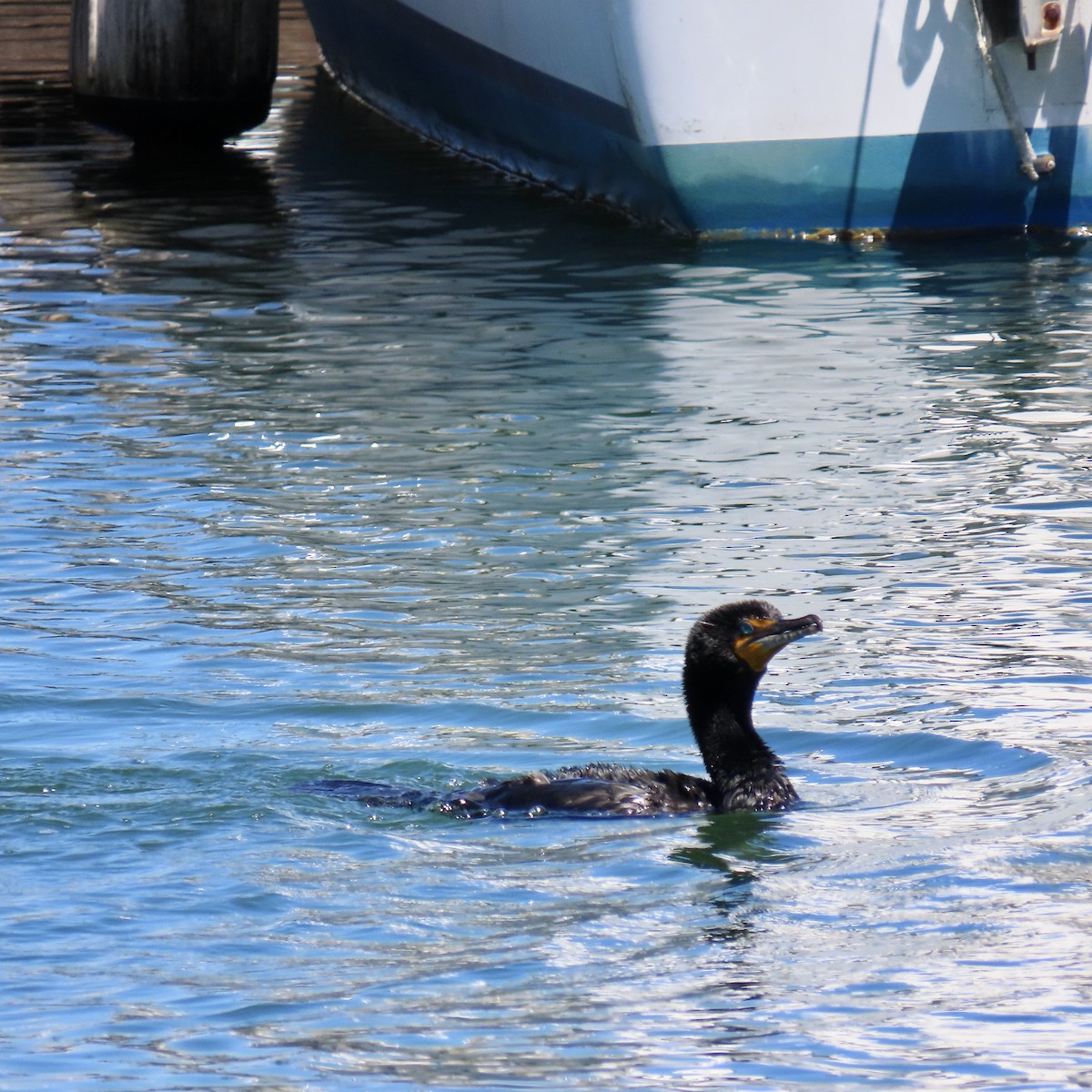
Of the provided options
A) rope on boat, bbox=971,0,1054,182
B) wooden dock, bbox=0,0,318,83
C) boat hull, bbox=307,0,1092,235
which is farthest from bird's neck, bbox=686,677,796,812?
wooden dock, bbox=0,0,318,83

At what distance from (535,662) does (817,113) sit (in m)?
9.11

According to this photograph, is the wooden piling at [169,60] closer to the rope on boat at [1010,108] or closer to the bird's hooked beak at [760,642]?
the rope on boat at [1010,108]

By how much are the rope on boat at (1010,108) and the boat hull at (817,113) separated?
4 centimetres

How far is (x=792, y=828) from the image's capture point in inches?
259

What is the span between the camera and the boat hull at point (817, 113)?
52.1 feet

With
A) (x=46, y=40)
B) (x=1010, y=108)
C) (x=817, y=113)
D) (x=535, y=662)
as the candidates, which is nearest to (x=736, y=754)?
(x=535, y=662)

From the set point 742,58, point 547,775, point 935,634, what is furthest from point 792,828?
point 742,58

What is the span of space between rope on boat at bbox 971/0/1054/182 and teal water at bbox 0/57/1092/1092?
714 millimetres

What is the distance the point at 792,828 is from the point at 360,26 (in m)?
18.5

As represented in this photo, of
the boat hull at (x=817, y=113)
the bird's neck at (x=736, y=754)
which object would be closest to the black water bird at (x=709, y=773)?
the bird's neck at (x=736, y=754)

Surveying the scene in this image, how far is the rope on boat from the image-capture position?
52.4 feet

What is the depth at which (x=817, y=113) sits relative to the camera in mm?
16047

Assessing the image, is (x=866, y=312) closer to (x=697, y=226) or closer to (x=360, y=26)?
(x=697, y=226)

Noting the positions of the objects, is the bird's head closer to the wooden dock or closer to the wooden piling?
the wooden piling
